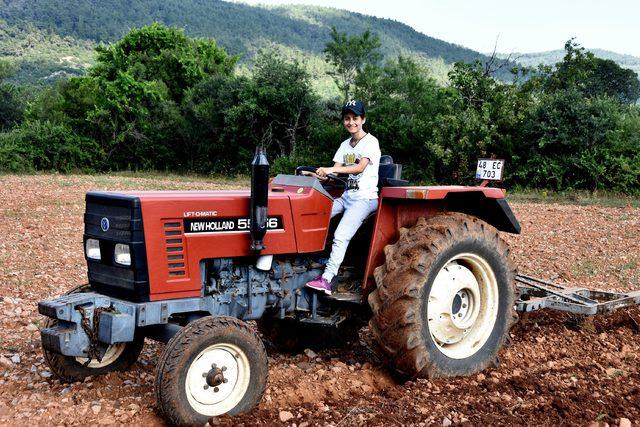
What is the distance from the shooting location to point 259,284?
4.79 metres

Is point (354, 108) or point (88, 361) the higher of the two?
point (354, 108)

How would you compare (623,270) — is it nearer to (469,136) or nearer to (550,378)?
(550,378)

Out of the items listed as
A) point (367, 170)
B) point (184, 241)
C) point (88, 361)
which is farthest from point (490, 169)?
point (88, 361)

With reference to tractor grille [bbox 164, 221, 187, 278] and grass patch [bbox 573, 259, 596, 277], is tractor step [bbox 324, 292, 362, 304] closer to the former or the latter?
tractor grille [bbox 164, 221, 187, 278]

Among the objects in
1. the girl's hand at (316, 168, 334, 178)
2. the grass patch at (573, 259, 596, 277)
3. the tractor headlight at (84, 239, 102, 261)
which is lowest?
the grass patch at (573, 259, 596, 277)

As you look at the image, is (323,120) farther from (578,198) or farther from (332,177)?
(332,177)

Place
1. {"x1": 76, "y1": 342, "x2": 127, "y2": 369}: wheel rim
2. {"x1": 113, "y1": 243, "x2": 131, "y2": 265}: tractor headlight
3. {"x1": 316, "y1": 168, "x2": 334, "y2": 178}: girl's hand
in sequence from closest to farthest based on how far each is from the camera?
{"x1": 113, "y1": 243, "x2": 131, "y2": 265}: tractor headlight < {"x1": 76, "y1": 342, "x2": 127, "y2": 369}: wheel rim < {"x1": 316, "y1": 168, "x2": 334, "y2": 178}: girl's hand

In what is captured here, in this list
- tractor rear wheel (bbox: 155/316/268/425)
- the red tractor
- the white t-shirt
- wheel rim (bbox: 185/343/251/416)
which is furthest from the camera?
the white t-shirt

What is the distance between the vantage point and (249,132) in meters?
33.5

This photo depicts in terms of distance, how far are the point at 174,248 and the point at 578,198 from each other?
18.1m

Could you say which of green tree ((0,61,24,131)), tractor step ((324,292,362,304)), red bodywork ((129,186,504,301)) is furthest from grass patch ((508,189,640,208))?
green tree ((0,61,24,131))

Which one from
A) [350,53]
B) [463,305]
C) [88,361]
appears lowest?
[88,361]

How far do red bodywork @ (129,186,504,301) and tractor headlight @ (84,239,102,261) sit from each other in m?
0.45

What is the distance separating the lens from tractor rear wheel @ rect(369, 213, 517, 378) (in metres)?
4.62
